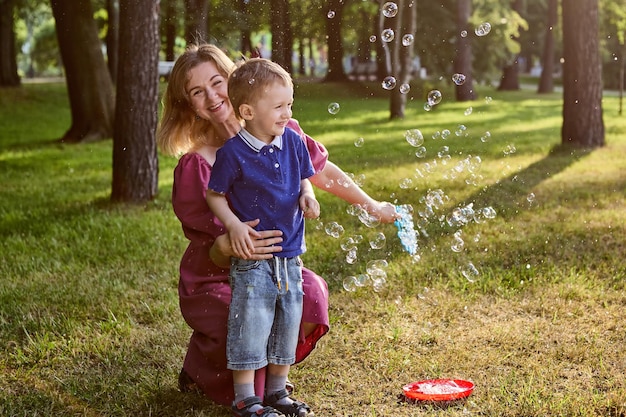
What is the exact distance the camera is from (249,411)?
3.06 m

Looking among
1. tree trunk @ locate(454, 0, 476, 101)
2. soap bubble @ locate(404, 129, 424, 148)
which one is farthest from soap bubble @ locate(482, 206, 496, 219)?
tree trunk @ locate(454, 0, 476, 101)

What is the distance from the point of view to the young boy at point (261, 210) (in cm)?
291

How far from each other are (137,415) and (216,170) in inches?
42.5

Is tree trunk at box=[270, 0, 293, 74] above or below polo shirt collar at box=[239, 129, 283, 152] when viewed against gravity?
above

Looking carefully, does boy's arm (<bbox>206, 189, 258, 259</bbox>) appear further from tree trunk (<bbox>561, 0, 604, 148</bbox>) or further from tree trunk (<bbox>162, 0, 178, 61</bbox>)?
tree trunk (<bbox>561, 0, 604, 148</bbox>)

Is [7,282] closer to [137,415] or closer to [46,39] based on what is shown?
[137,415]

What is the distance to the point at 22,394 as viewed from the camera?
3.56 m

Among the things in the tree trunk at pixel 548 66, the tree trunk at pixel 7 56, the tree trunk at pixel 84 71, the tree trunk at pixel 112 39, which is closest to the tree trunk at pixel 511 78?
the tree trunk at pixel 548 66

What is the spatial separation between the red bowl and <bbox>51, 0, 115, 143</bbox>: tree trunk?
11530 millimetres

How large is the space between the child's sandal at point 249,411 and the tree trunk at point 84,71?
38.2 feet

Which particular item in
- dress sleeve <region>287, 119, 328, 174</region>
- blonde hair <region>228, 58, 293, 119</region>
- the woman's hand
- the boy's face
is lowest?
the woman's hand

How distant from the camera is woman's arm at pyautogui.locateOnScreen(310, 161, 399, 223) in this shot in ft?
11.2

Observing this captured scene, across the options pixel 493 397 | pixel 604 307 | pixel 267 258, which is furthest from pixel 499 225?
pixel 267 258

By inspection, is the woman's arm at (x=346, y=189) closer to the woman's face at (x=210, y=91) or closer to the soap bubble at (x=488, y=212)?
the woman's face at (x=210, y=91)
